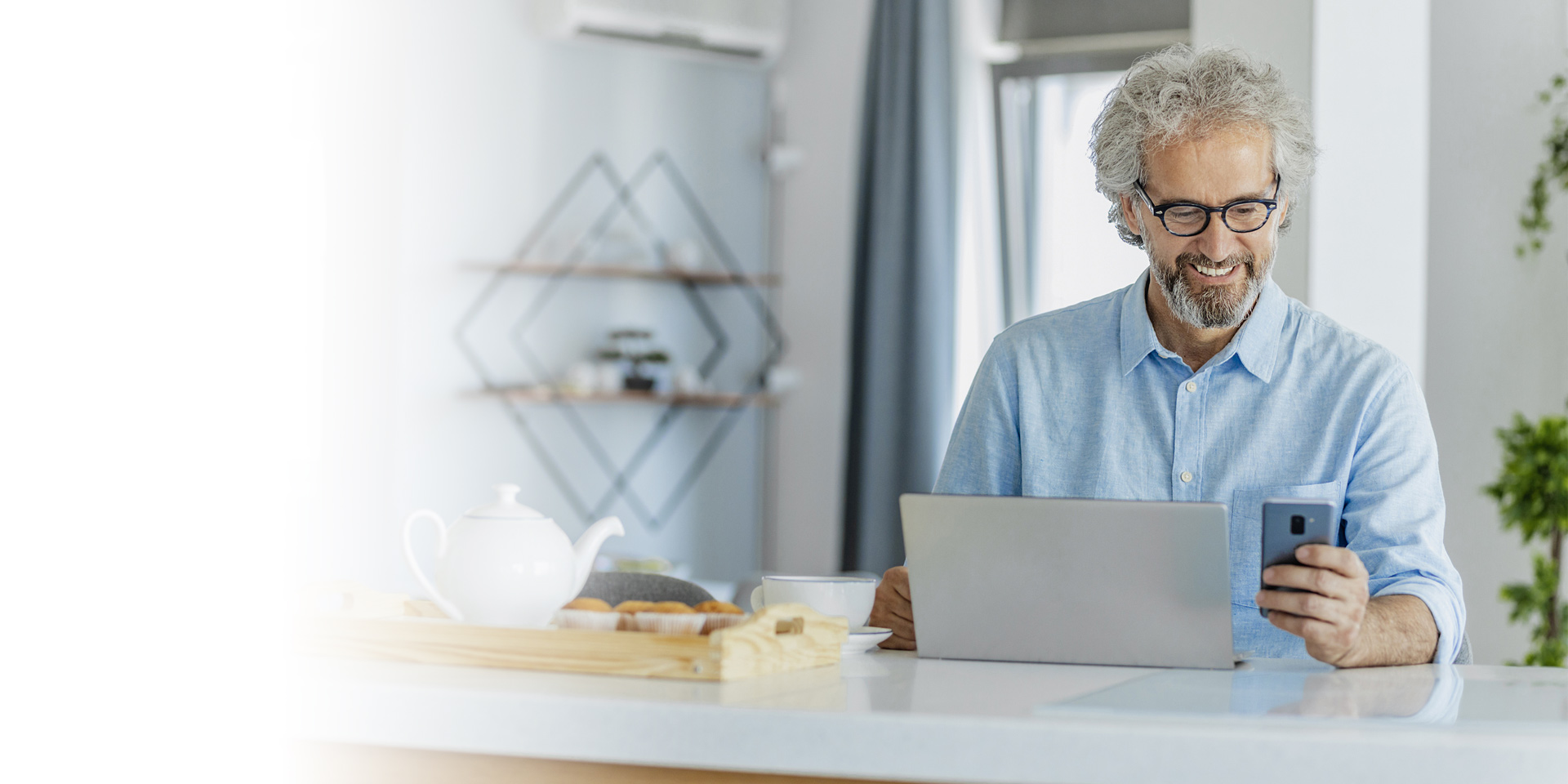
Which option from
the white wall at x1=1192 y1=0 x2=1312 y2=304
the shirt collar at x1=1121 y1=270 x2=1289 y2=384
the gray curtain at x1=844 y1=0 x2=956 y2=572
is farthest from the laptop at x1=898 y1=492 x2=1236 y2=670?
the gray curtain at x1=844 y1=0 x2=956 y2=572

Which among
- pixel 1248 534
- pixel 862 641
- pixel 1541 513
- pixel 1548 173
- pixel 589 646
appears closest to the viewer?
pixel 589 646

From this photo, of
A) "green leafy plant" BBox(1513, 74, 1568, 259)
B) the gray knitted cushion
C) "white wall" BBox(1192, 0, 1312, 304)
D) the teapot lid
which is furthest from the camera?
"green leafy plant" BBox(1513, 74, 1568, 259)

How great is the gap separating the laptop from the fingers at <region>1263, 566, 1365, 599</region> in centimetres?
5

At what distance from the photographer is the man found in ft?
5.57

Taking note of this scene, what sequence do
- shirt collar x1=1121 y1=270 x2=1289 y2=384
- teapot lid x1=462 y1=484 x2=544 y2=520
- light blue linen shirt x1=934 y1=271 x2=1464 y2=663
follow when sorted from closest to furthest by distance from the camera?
teapot lid x1=462 y1=484 x2=544 y2=520
light blue linen shirt x1=934 y1=271 x2=1464 y2=663
shirt collar x1=1121 y1=270 x2=1289 y2=384

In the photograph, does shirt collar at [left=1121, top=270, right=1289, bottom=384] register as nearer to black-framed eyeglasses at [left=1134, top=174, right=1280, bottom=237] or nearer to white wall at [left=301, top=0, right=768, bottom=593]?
black-framed eyeglasses at [left=1134, top=174, right=1280, bottom=237]

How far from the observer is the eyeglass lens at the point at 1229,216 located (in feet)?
5.69

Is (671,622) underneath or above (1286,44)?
underneath

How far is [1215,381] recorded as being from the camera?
5.89 ft

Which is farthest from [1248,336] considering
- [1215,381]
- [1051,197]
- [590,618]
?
[1051,197]

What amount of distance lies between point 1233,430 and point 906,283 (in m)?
2.34

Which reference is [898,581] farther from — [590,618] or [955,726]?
[955,726]

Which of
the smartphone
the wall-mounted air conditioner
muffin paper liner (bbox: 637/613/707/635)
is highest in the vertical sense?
the wall-mounted air conditioner

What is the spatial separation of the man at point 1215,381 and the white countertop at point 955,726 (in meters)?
0.50
